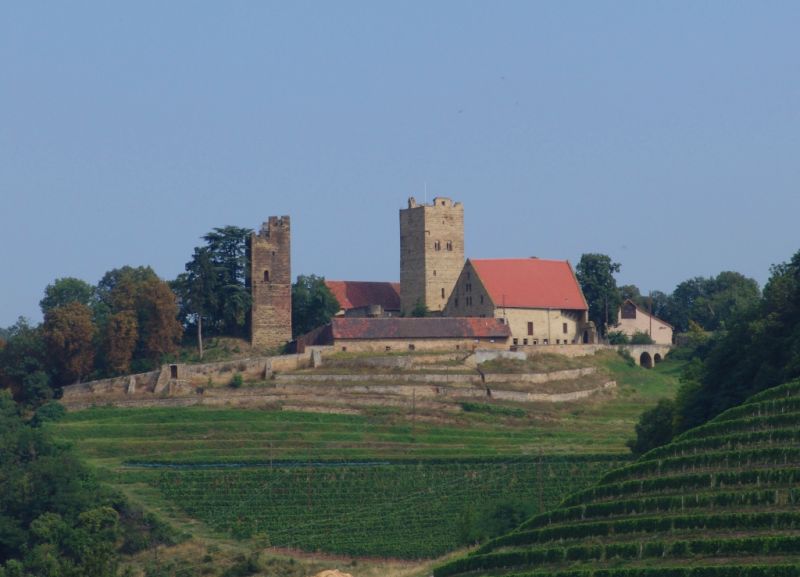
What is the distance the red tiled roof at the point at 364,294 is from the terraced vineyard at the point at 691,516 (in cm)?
4384

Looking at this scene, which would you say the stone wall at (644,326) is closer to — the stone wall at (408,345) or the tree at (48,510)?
the stone wall at (408,345)

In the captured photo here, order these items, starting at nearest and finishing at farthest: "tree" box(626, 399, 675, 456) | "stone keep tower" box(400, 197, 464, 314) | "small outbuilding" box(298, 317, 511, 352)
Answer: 1. "tree" box(626, 399, 675, 456)
2. "small outbuilding" box(298, 317, 511, 352)
3. "stone keep tower" box(400, 197, 464, 314)

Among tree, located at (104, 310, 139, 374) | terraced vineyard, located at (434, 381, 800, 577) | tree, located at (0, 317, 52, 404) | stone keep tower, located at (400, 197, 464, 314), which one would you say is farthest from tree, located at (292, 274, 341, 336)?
terraced vineyard, located at (434, 381, 800, 577)

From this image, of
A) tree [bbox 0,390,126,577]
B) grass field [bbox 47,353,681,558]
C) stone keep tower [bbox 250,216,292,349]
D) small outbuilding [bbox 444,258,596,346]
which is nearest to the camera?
tree [bbox 0,390,126,577]

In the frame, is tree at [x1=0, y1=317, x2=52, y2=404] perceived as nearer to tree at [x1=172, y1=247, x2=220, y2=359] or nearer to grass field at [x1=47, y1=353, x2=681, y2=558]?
grass field at [x1=47, y1=353, x2=681, y2=558]

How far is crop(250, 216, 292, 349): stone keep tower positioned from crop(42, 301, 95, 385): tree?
909 cm

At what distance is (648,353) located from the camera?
9112 centimetres

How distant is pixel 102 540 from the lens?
58344mm

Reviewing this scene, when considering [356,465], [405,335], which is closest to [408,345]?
[405,335]

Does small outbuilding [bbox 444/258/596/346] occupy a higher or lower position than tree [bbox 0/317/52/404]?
higher

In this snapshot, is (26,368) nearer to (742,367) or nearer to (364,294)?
(364,294)

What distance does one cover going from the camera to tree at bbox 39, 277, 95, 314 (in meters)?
88.3

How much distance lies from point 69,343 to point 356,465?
17.4 meters

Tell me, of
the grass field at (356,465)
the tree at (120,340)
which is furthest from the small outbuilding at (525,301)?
the tree at (120,340)
